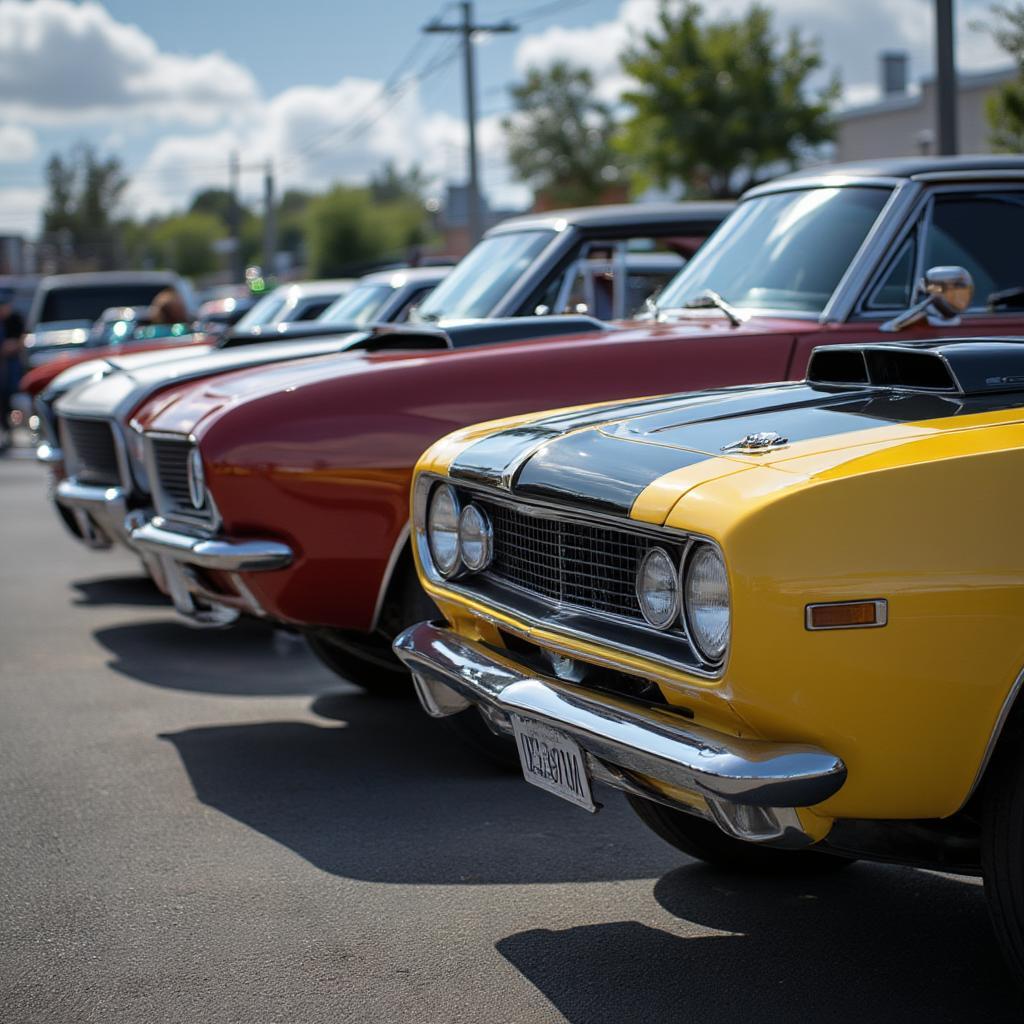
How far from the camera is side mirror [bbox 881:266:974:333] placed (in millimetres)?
5049

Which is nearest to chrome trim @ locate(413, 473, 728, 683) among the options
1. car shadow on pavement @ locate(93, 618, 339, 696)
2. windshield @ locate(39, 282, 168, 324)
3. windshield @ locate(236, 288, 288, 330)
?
car shadow on pavement @ locate(93, 618, 339, 696)

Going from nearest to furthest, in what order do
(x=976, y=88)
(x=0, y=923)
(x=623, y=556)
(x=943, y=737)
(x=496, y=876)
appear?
(x=943, y=737) → (x=623, y=556) → (x=0, y=923) → (x=496, y=876) → (x=976, y=88)

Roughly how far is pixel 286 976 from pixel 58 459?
18.4 ft

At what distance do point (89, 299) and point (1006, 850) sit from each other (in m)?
18.0

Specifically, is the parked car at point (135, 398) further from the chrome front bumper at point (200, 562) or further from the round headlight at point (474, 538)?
the round headlight at point (474, 538)

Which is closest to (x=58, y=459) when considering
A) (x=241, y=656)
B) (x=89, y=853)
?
(x=241, y=656)

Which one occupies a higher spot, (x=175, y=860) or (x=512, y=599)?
(x=512, y=599)

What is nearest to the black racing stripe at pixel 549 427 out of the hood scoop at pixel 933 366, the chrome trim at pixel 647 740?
the hood scoop at pixel 933 366

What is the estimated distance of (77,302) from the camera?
19.4 m

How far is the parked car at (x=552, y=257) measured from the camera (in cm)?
713

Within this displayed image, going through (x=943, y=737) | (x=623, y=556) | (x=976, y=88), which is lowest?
(x=943, y=737)

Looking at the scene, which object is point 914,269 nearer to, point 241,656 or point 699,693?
point 699,693

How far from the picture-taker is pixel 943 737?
2758 mm

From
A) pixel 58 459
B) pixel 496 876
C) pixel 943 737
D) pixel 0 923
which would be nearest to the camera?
pixel 943 737
